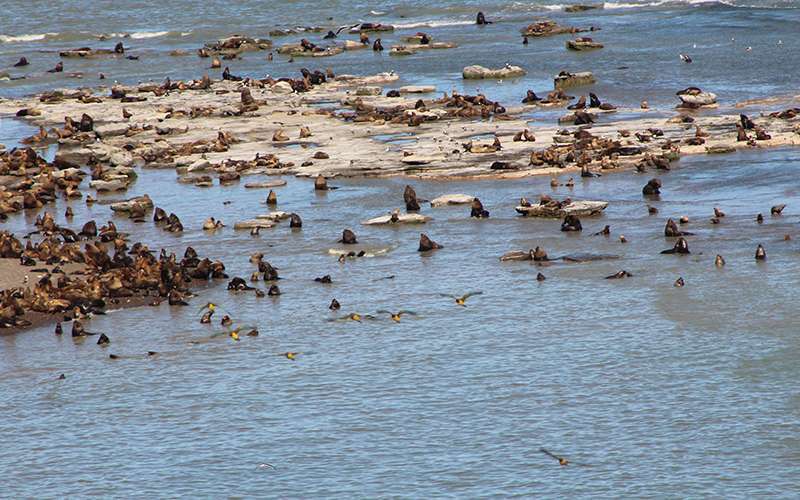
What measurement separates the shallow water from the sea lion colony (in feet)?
1.71

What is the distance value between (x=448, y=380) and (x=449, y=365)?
533mm

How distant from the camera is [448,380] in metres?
15.8

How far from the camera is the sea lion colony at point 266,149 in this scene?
20.4 m

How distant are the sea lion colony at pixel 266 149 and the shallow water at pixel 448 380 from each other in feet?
1.71

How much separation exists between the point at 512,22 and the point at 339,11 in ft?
39.8

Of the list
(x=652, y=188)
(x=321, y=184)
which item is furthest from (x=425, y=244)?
(x=321, y=184)

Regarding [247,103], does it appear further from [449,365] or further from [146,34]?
[146,34]

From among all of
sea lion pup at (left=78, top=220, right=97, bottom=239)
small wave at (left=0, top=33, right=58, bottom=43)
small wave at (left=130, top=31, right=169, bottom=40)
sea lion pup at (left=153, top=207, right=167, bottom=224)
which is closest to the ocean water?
sea lion pup at (left=153, top=207, right=167, bottom=224)

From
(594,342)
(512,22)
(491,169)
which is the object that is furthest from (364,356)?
(512,22)

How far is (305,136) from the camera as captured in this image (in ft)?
109

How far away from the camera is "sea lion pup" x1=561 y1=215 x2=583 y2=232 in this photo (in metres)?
22.4

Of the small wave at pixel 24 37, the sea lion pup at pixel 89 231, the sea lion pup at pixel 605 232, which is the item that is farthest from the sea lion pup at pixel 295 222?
the small wave at pixel 24 37

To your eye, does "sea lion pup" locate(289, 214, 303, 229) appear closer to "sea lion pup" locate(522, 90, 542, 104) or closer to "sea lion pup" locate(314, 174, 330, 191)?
"sea lion pup" locate(314, 174, 330, 191)

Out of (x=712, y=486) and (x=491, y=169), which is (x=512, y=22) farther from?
(x=712, y=486)
